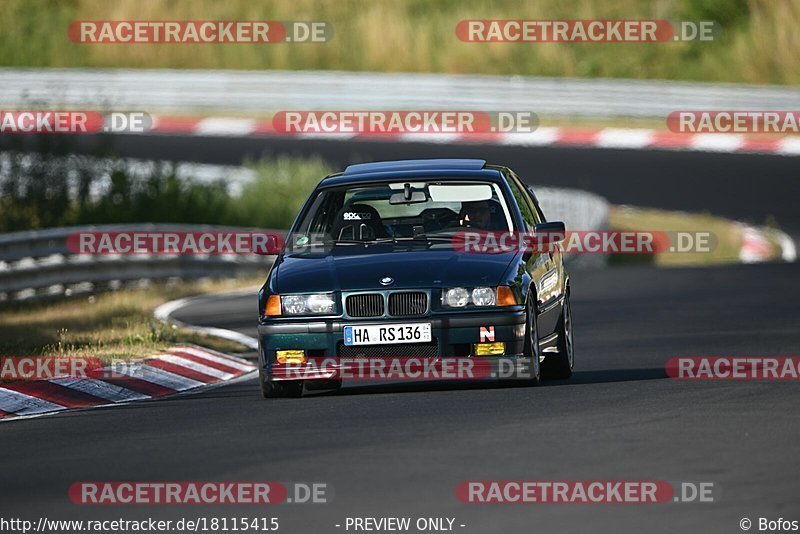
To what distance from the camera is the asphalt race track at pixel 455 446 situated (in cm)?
768

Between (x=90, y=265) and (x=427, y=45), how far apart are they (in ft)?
86.0

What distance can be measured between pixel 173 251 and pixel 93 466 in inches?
608

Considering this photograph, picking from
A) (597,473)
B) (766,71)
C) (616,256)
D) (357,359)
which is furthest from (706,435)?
(766,71)

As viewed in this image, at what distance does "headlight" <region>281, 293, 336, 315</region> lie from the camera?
37.8 ft

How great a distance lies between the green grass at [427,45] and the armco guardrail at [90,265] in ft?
65.7

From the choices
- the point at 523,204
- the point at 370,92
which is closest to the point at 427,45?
the point at 370,92

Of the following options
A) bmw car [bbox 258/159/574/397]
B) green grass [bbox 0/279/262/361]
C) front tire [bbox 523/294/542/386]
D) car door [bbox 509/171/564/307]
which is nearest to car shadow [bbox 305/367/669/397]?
bmw car [bbox 258/159/574/397]

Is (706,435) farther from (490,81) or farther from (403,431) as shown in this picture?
(490,81)

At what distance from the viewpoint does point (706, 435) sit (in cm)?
952

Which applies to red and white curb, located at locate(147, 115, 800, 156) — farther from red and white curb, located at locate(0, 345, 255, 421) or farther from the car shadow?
the car shadow

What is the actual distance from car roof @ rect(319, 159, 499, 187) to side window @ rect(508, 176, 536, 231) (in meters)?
0.21

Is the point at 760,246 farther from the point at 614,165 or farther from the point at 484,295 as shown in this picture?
the point at 484,295

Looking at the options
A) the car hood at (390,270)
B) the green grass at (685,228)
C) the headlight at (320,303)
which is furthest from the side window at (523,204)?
the green grass at (685,228)

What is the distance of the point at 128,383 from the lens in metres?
13.3
